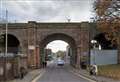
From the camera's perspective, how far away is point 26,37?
79.3 meters

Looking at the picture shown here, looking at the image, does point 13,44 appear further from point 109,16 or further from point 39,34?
point 109,16

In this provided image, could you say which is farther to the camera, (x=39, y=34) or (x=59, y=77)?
(x=39, y=34)

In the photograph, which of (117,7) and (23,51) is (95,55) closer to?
(23,51)

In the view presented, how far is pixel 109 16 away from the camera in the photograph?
50.5 m

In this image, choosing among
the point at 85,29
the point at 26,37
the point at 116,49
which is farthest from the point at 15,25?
the point at 116,49

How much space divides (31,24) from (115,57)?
17.4 metres

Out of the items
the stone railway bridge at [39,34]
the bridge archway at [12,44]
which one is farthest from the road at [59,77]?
the bridge archway at [12,44]

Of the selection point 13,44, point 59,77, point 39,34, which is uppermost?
point 39,34

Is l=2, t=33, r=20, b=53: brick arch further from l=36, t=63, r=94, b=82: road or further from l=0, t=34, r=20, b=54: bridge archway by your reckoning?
l=36, t=63, r=94, b=82: road

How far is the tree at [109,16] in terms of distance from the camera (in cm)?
4916

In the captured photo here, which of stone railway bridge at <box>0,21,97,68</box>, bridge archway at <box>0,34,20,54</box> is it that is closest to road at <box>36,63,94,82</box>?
stone railway bridge at <box>0,21,97,68</box>

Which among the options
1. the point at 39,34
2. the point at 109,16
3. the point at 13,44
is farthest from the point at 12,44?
the point at 109,16

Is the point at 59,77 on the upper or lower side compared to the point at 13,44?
lower

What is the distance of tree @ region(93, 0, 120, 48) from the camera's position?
4916cm
